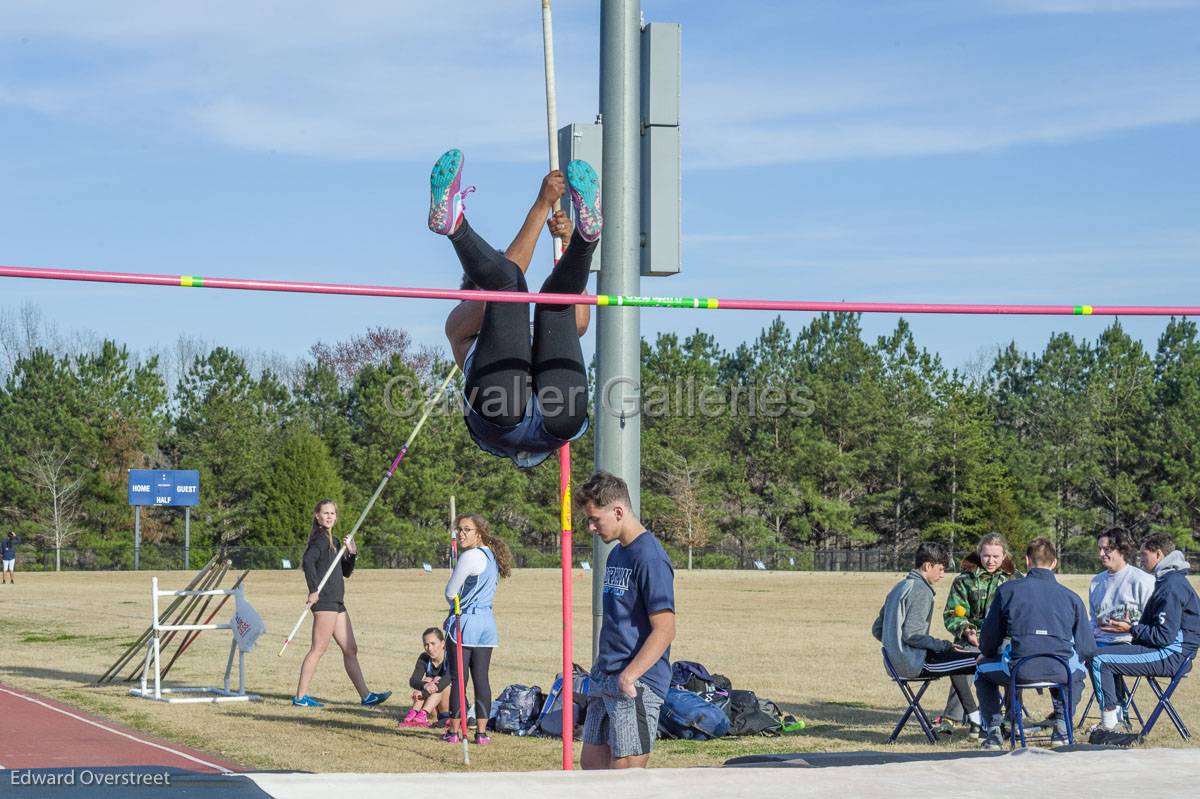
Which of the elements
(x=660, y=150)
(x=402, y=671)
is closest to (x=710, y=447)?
(x=402, y=671)

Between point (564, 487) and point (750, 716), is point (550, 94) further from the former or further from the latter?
point (750, 716)

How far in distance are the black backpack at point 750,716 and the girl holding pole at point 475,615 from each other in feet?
5.35

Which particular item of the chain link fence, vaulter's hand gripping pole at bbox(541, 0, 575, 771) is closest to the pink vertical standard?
vaulter's hand gripping pole at bbox(541, 0, 575, 771)

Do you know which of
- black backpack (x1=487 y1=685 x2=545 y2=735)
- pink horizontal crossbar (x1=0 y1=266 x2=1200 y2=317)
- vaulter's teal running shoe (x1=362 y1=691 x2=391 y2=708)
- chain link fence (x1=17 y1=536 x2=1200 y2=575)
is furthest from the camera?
chain link fence (x1=17 y1=536 x2=1200 y2=575)

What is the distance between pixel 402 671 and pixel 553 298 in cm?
883

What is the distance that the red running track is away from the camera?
7.69m

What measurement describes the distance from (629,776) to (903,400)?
61543mm

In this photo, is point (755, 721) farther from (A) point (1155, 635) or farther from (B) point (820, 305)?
(B) point (820, 305)

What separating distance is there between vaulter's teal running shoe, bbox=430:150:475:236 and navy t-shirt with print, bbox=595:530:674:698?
1.44 metres

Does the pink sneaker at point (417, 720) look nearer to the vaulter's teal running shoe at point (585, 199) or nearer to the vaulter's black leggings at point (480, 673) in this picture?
the vaulter's black leggings at point (480, 673)

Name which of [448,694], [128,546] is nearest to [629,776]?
[448,694]

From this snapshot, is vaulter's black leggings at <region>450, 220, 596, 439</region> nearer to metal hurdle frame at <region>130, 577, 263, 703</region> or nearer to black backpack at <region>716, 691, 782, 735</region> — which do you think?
black backpack at <region>716, 691, 782, 735</region>

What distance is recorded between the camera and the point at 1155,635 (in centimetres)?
848

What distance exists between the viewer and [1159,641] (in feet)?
27.8
